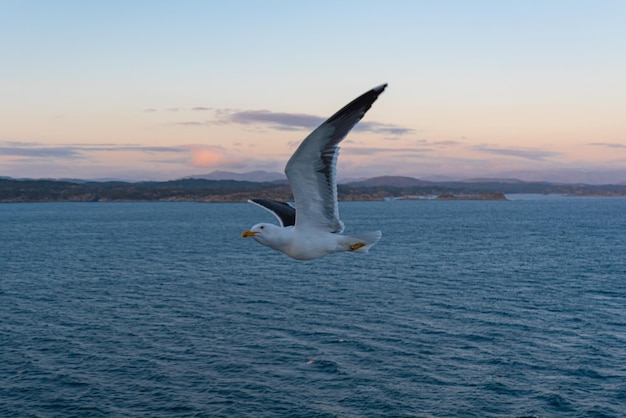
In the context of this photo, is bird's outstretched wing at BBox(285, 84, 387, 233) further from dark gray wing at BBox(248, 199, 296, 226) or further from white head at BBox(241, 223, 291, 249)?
dark gray wing at BBox(248, 199, 296, 226)

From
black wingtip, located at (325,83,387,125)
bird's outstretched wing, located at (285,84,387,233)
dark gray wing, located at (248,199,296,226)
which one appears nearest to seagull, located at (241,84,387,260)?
bird's outstretched wing, located at (285,84,387,233)

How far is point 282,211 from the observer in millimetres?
15445

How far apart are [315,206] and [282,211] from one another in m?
3.57

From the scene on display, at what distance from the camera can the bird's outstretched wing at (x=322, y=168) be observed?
Result: 31.2ft

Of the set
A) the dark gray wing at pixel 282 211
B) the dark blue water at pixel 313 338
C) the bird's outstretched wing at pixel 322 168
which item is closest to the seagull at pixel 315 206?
the bird's outstretched wing at pixel 322 168

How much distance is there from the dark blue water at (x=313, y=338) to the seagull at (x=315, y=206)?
3654 centimetres

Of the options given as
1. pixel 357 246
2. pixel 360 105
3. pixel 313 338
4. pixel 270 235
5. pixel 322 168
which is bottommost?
pixel 313 338

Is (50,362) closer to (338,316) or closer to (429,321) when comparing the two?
(338,316)

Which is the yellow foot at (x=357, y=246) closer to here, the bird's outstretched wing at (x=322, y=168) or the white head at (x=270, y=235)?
the bird's outstretched wing at (x=322, y=168)

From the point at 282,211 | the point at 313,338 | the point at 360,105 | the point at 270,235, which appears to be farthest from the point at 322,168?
the point at 313,338

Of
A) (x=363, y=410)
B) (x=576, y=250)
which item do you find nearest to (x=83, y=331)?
(x=363, y=410)

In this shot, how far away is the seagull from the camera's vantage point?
403 inches

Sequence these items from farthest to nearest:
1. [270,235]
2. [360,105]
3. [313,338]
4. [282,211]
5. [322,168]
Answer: [313,338]
[282,211]
[270,235]
[322,168]
[360,105]

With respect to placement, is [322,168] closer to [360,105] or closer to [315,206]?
[315,206]
